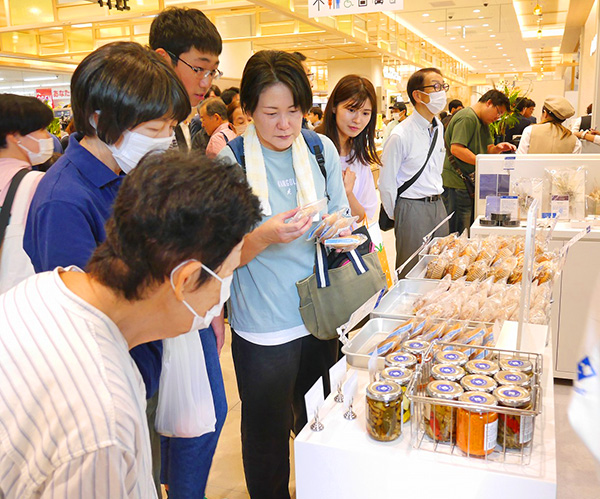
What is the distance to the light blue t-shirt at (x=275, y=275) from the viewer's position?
192cm

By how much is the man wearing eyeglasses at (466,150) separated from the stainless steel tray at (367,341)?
334 cm

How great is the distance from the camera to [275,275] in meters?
1.92

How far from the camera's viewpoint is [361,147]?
3.30 meters

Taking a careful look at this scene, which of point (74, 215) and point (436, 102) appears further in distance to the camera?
point (436, 102)

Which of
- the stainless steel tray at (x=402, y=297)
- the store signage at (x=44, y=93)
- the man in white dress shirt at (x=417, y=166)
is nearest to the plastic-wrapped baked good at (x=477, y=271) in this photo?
the stainless steel tray at (x=402, y=297)

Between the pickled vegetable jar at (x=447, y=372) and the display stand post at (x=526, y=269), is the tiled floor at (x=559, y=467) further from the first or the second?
the pickled vegetable jar at (x=447, y=372)

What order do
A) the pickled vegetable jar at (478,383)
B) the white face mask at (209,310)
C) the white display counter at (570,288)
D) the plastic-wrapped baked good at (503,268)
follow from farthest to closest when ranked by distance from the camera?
the white display counter at (570,288) < the plastic-wrapped baked good at (503,268) < the pickled vegetable jar at (478,383) < the white face mask at (209,310)

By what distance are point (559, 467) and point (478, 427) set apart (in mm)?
1735

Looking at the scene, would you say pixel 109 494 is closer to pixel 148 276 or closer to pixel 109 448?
pixel 109 448

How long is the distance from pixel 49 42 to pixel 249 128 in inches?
329

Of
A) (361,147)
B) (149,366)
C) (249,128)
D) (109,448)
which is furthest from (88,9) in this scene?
(109,448)

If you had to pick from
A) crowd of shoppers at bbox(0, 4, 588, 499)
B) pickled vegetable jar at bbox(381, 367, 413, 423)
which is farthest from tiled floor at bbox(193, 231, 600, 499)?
pickled vegetable jar at bbox(381, 367, 413, 423)

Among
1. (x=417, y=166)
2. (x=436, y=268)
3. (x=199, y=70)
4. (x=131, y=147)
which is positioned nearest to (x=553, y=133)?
(x=417, y=166)

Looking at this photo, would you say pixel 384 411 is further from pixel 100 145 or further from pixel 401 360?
pixel 100 145
